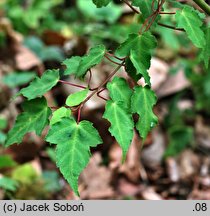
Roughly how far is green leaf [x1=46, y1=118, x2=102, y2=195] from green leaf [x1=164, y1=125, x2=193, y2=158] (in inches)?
84.1

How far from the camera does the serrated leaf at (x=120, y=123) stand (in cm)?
128

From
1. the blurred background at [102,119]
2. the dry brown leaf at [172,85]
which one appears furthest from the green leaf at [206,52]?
the dry brown leaf at [172,85]

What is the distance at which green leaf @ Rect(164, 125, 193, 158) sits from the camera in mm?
3393

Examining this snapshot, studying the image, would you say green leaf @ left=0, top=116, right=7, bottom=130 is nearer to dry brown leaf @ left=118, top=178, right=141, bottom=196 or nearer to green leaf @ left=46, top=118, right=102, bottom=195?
dry brown leaf @ left=118, top=178, right=141, bottom=196

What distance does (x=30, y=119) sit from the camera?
145 centimetres

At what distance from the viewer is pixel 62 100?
12.1 feet

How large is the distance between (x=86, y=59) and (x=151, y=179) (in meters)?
2.11

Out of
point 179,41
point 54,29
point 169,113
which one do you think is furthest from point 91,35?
point 169,113

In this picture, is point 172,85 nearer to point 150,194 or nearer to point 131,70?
point 150,194

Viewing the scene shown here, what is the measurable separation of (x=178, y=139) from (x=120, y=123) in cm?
220

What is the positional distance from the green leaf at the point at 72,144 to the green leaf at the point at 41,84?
0.19 meters

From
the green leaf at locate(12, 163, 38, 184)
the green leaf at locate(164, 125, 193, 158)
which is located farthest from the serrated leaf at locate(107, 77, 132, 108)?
the green leaf at locate(164, 125, 193, 158)

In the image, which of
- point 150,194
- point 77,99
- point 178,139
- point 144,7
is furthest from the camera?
point 178,139

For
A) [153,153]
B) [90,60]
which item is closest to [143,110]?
[90,60]
